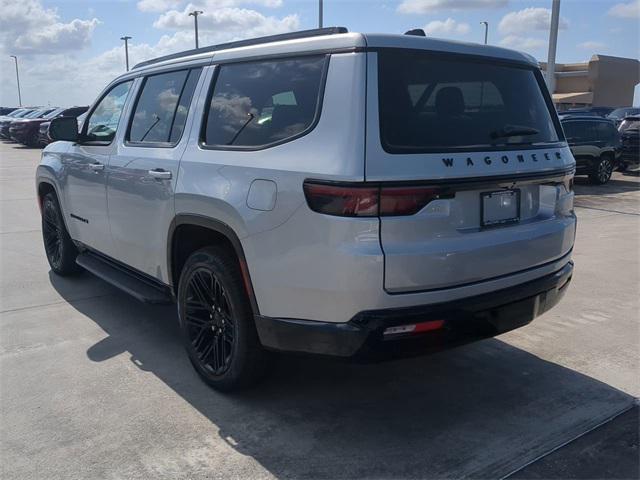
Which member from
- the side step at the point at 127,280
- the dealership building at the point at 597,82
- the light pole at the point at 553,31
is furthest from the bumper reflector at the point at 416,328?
the dealership building at the point at 597,82

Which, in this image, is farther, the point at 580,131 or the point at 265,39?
the point at 580,131

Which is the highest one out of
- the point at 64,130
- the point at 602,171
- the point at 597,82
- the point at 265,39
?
the point at 597,82

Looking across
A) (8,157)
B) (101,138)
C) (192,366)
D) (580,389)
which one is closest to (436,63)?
(580,389)

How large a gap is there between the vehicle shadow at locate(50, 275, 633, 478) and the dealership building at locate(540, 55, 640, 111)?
4892cm

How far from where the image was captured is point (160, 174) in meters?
3.91

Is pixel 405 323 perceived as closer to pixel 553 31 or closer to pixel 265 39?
pixel 265 39

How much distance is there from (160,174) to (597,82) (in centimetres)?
5384

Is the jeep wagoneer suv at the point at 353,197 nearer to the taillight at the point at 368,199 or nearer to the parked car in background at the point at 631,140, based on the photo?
the taillight at the point at 368,199

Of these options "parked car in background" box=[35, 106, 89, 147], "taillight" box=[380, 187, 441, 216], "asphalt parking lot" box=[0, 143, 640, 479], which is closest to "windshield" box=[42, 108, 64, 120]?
"parked car in background" box=[35, 106, 89, 147]

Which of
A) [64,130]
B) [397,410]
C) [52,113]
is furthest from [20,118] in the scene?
[397,410]

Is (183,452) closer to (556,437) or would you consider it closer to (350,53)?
(556,437)

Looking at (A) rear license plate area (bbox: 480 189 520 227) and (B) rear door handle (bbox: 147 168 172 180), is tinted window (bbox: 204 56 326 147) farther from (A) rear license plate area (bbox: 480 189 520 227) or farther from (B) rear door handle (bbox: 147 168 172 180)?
(A) rear license plate area (bbox: 480 189 520 227)

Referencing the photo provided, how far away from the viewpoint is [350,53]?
2.88 metres

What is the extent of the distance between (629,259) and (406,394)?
4831 mm
